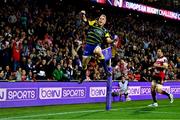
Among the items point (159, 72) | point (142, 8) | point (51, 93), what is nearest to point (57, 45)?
point (51, 93)

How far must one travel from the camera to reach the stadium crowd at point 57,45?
20703 mm

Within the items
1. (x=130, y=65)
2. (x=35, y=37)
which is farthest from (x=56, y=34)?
(x=130, y=65)

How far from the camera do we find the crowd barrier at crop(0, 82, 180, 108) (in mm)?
17900

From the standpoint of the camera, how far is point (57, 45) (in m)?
24.2

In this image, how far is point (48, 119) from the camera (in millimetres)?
12930

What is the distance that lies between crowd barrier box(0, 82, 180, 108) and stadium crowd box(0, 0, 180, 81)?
2.62 feet

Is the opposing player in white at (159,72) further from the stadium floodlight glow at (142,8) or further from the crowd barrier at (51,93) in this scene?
the stadium floodlight glow at (142,8)

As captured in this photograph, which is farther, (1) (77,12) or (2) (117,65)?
(1) (77,12)

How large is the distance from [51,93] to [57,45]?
496cm

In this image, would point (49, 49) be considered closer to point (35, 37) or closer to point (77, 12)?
point (35, 37)

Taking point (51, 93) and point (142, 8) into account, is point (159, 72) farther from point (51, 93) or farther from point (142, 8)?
point (142, 8)

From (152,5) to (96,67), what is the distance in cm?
1278

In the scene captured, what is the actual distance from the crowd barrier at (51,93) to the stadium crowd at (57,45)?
0.80 meters

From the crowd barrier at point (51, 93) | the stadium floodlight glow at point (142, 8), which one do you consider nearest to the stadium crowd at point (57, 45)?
the crowd barrier at point (51, 93)
